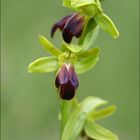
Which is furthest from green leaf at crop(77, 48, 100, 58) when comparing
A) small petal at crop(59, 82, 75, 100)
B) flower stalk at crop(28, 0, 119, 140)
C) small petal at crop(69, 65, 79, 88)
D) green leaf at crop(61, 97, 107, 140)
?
green leaf at crop(61, 97, 107, 140)

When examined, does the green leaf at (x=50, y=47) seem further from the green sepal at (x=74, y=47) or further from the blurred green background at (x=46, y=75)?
the blurred green background at (x=46, y=75)

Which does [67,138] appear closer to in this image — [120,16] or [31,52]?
[31,52]

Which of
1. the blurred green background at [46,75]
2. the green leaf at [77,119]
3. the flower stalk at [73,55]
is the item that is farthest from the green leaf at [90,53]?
the blurred green background at [46,75]

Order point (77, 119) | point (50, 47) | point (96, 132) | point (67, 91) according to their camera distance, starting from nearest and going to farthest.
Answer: point (67, 91) → point (50, 47) → point (77, 119) → point (96, 132)

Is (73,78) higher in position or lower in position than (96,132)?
higher

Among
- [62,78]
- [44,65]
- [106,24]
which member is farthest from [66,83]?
[106,24]

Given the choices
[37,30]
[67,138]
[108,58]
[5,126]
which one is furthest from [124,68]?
[67,138]

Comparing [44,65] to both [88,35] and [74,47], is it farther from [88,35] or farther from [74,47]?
[88,35]
